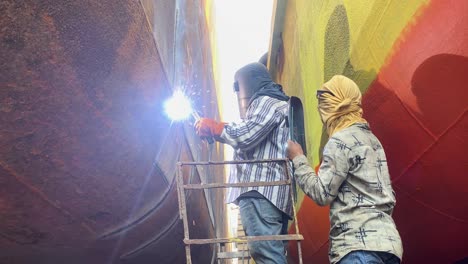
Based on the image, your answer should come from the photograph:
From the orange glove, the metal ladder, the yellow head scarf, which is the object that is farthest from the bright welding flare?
the yellow head scarf

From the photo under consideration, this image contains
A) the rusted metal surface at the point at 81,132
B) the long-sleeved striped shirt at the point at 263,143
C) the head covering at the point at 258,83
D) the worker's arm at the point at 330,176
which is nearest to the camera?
the rusted metal surface at the point at 81,132

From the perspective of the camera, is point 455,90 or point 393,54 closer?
point 455,90

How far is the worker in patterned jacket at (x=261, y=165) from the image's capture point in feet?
7.39

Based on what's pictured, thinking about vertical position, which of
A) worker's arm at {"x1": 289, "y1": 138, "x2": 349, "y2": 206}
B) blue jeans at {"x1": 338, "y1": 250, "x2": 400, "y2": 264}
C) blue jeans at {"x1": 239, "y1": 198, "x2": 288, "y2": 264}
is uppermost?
worker's arm at {"x1": 289, "y1": 138, "x2": 349, "y2": 206}

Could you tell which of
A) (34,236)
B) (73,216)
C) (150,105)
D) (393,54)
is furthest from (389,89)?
(34,236)

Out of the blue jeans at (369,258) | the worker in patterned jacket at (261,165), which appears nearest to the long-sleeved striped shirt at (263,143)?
the worker in patterned jacket at (261,165)

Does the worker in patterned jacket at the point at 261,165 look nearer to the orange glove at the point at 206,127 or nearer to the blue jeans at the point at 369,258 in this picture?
the orange glove at the point at 206,127

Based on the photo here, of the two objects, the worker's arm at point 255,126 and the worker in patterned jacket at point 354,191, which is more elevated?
the worker's arm at point 255,126

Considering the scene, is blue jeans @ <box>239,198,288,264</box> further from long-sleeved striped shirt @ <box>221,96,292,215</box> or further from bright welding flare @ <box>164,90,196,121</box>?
bright welding flare @ <box>164,90,196,121</box>

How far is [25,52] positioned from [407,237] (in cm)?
208

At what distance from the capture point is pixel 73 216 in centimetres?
235

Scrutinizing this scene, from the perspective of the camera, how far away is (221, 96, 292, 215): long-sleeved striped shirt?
237 cm

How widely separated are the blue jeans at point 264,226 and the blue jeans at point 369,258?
46 centimetres

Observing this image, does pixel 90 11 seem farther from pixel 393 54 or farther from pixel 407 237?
pixel 407 237
